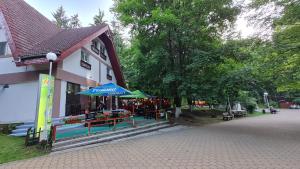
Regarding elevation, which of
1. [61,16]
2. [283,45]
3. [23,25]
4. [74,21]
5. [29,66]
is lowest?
[29,66]

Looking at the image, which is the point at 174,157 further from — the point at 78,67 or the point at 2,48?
the point at 2,48

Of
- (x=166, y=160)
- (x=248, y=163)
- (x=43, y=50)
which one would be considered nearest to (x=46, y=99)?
(x=43, y=50)

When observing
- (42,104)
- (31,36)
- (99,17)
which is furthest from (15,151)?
(99,17)

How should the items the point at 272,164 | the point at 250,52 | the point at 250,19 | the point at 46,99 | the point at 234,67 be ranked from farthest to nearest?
1. the point at 234,67
2. the point at 250,52
3. the point at 250,19
4. the point at 46,99
5. the point at 272,164

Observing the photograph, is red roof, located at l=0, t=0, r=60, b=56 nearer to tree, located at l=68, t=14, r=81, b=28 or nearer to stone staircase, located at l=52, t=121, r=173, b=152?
stone staircase, located at l=52, t=121, r=173, b=152

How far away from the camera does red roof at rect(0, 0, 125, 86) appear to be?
11117 millimetres

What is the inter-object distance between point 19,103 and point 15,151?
4788mm

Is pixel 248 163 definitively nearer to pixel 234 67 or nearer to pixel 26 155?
pixel 26 155

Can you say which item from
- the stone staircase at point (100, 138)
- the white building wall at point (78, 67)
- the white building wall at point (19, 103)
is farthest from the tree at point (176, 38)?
the white building wall at point (19, 103)

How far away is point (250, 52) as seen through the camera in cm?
1516

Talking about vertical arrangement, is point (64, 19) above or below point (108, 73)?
above

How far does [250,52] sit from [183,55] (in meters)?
6.01

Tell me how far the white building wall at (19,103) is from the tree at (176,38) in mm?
9139

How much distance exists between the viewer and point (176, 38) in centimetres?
1811
